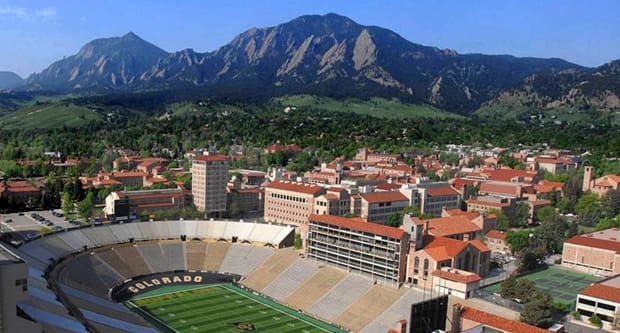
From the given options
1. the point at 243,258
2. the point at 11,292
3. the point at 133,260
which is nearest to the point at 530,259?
the point at 243,258

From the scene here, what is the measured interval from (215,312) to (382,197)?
3491 centimetres

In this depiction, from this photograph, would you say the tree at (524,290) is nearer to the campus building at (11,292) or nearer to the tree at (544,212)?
the campus building at (11,292)

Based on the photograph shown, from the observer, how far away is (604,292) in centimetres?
4453

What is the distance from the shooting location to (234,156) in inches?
5187

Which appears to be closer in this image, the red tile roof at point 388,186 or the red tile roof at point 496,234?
the red tile roof at point 496,234

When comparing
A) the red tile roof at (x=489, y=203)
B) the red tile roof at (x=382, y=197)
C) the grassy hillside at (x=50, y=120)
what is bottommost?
the red tile roof at (x=489, y=203)

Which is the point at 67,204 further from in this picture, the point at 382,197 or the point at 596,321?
the point at 596,321

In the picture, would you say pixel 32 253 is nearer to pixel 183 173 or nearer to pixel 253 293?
pixel 253 293

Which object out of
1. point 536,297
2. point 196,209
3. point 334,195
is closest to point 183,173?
point 196,209

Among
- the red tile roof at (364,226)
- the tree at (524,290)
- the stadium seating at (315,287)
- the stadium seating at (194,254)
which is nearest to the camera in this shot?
the tree at (524,290)

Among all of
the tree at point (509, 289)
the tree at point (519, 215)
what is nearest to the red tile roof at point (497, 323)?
the tree at point (509, 289)

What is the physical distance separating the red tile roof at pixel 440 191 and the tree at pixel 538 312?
4159 centimetres

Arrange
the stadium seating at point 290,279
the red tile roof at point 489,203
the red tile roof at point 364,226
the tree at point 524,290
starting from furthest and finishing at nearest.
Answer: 1. the red tile roof at point 489,203
2. the stadium seating at point 290,279
3. the red tile roof at point 364,226
4. the tree at point 524,290

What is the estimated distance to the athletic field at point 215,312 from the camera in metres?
44.7
